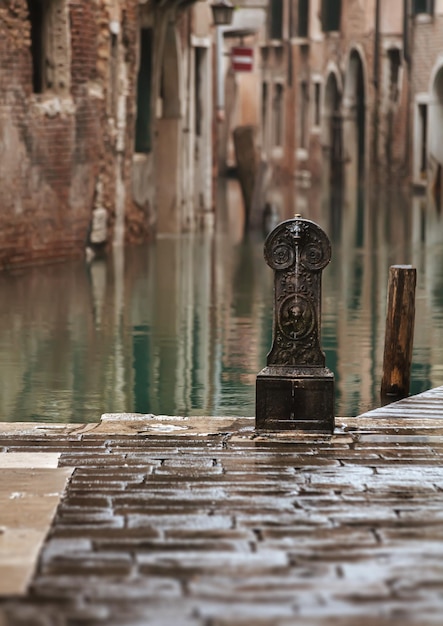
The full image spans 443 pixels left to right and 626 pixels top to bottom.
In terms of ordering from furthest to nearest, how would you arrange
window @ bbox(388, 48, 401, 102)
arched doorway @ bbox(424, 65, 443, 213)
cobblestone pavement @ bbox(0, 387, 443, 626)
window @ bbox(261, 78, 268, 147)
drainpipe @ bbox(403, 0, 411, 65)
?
window @ bbox(261, 78, 268, 147)
window @ bbox(388, 48, 401, 102)
drainpipe @ bbox(403, 0, 411, 65)
arched doorway @ bbox(424, 65, 443, 213)
cobblestone pavement @ bbox(0, 387, 443, 626)

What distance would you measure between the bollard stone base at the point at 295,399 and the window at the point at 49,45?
10.5 m

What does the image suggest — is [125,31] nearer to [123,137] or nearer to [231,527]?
[123,137]

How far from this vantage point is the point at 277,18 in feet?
149

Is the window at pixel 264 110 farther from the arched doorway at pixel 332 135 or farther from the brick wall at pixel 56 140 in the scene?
the brick wall at pixel 56 140

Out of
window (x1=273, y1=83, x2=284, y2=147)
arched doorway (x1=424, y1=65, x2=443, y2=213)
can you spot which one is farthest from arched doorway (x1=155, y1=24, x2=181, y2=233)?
window (x1=273, y1=83, x2=284, y2=147)

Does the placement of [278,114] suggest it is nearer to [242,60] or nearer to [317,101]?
[317,101]

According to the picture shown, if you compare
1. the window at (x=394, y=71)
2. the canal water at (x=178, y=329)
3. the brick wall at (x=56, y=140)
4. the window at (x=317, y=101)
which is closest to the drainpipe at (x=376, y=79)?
the window at (x=394, y=71)

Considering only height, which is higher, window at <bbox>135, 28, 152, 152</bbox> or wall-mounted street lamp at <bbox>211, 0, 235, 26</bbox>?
wall-mounted street lamp at <bbox>211, 0, 235, 26</bbox>

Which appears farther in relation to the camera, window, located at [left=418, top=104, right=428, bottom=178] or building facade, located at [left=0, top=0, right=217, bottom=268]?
window, located at [left=418, top=104, right=428, bottom=178]

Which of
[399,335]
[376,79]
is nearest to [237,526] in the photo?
[399,335]

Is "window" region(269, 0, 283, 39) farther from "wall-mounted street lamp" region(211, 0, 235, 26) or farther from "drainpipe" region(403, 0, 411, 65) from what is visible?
"wall-mounted street lamp" region(211, 0, 235, 26)

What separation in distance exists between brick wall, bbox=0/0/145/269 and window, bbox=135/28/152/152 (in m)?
0.92

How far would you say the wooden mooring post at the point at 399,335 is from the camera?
385 inches

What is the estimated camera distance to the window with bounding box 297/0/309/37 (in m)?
43.7
